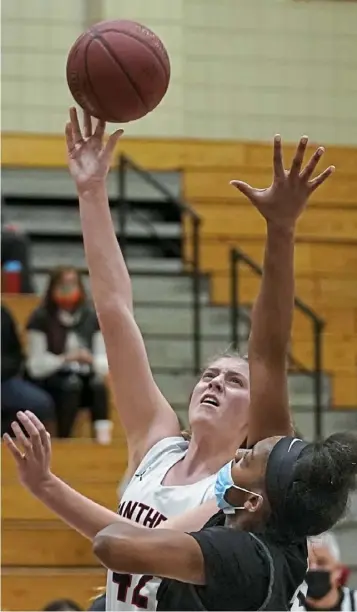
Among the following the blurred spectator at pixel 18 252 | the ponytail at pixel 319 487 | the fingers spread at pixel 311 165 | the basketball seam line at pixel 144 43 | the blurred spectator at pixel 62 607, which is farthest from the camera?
the blurred spectator at pixel 18 252

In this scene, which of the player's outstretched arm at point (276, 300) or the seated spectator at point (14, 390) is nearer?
the player's outstretched arm at point (276, 300)

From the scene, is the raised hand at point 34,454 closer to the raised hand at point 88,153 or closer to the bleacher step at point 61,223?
the raised hand at point 88,153

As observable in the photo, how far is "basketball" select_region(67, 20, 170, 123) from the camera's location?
2.87 meters

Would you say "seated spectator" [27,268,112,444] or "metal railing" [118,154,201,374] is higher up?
"metal railing" [118,154,201,374]

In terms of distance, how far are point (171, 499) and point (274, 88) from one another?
545 cm

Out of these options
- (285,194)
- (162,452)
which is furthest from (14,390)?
(285,194)

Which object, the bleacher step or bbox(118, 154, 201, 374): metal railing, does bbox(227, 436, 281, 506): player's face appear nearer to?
bbox(118, 154, 201, 374): metal railing

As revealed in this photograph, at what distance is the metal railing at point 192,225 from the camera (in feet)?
19.6

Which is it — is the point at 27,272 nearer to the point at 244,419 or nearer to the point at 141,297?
the point at 141,297

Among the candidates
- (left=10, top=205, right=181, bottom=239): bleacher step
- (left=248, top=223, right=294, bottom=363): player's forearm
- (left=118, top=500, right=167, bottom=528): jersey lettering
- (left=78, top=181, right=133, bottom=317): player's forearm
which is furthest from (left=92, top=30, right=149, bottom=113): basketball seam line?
(left=10, top=205, right=181, bottom=239): bleacher step

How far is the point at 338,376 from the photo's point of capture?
638 centimetres

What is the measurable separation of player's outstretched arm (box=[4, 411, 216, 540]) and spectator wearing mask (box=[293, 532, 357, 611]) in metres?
2.00

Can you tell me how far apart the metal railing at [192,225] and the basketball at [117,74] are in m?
3.02

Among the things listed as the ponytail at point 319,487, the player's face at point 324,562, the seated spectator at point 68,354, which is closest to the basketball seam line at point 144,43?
the ponytail at point 319,487
